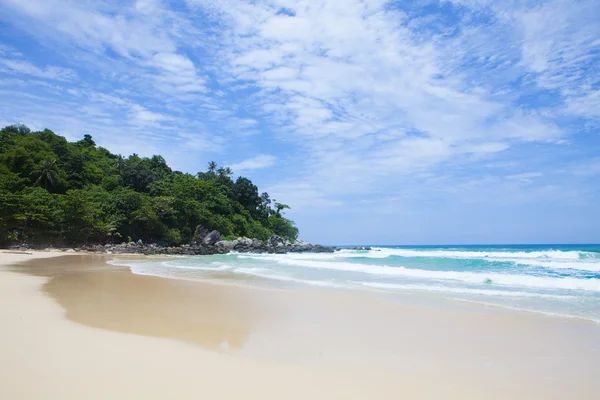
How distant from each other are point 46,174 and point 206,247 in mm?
18531

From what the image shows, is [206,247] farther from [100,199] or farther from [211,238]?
[100,199]

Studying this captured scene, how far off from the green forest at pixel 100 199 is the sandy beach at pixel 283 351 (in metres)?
28.0

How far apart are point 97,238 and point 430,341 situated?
130ft

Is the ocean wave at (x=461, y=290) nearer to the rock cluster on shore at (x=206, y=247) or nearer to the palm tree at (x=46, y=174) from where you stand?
the rock cluster on shore at (x=206, y=247)

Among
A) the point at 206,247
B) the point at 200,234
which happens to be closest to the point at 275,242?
the point at 200,234

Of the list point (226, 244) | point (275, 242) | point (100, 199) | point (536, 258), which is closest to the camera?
point (536, 258)

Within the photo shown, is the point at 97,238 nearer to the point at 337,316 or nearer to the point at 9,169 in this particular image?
the point at 9,169

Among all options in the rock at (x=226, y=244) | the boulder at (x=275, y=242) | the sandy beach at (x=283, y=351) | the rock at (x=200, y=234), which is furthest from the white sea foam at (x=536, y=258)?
the sandy beach at (x=283, y=351)

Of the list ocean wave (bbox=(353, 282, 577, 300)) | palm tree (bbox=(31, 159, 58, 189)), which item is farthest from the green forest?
ocean wave (bbox=(353, 282, 577, 300))

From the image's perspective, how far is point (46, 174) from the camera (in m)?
38.6

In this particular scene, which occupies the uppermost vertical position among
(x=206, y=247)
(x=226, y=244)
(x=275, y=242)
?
(x=275, y=242)

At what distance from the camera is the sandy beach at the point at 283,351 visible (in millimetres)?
3645

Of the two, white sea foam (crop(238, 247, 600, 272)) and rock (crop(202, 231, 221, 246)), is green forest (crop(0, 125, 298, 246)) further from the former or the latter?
white sea foam (crop(238, 247, 600, 272))

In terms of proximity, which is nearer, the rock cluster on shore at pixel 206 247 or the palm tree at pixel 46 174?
the rock cluster on shore at pixel 206 247
